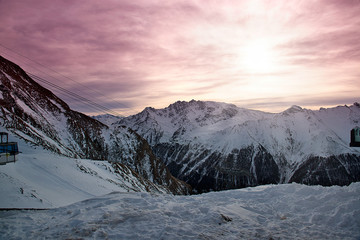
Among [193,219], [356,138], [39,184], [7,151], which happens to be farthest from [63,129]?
[356,138]

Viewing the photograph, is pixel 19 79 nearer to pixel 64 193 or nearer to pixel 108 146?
pixel 108 146

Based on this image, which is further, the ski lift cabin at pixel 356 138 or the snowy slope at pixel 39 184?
the ski lift cabin at pixel 356 138

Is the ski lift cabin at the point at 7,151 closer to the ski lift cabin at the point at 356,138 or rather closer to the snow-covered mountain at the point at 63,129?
the snow-covered mountain at the point at 63,129

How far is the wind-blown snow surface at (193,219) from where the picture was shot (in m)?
10.3

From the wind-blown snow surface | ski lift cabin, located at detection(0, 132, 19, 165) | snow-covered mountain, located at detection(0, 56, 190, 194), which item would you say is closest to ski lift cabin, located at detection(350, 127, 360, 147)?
the wind-blown snow surface

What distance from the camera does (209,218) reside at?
1177 centimetres

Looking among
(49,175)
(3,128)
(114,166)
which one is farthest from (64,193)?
(114,166)

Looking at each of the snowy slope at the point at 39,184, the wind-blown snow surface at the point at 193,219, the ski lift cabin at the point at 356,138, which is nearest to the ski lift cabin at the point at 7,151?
the snowy slope at the point at 39,184

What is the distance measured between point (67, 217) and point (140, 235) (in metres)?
4.93

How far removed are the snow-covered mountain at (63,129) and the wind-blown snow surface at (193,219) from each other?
3853cm

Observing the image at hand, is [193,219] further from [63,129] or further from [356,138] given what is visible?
[63,129]

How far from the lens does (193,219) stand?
39.1 feet

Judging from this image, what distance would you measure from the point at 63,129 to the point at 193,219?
92248 mm

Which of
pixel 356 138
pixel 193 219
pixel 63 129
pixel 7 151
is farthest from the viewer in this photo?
pixel 63 129
